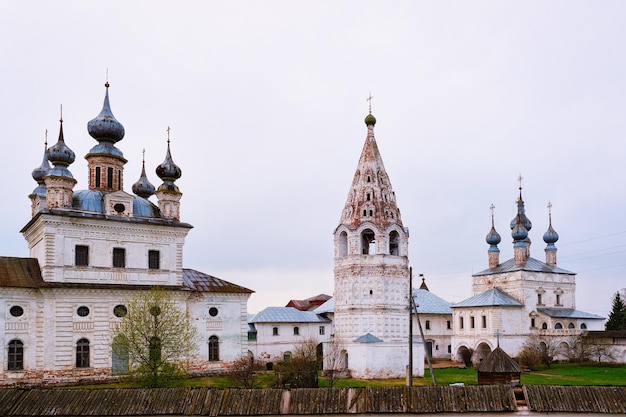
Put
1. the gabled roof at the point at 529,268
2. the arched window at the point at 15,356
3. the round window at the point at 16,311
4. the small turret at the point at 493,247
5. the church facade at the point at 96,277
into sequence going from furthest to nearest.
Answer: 1. the small turret at the point at 493,247
2. the gabled roof at the point at 529,268
3. the church facade at the point at 96,277
4. the round window at the point at 16,311
5. the arched window at the point at 15,356

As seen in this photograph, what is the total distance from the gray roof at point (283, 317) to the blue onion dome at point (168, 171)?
41.9 ft

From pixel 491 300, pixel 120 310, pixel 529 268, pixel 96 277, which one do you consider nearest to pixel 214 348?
pixel 120 310

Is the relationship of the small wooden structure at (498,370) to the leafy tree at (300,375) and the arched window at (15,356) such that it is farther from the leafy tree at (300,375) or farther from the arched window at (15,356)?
the arched window at (15,356)

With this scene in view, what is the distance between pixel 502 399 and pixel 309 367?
12.9 m

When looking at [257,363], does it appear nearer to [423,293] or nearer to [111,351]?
[111,351]

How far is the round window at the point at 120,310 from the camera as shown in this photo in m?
26.8

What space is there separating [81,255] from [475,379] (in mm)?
19578

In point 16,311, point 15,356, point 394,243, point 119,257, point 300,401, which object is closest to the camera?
point 300,401

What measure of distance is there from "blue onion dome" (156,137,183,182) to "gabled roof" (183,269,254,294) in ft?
15.8

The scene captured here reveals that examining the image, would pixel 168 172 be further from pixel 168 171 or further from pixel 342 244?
pixel 342 244

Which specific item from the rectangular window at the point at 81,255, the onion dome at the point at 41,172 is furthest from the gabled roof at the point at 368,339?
the onion dome at the point at 41,172

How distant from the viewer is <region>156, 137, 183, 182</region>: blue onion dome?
30344 millimetres

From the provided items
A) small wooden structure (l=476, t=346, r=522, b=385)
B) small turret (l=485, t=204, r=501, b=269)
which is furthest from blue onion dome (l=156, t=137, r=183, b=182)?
small turret (l=485, t=204, r=501, b=269)

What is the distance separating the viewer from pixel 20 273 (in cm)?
2572
